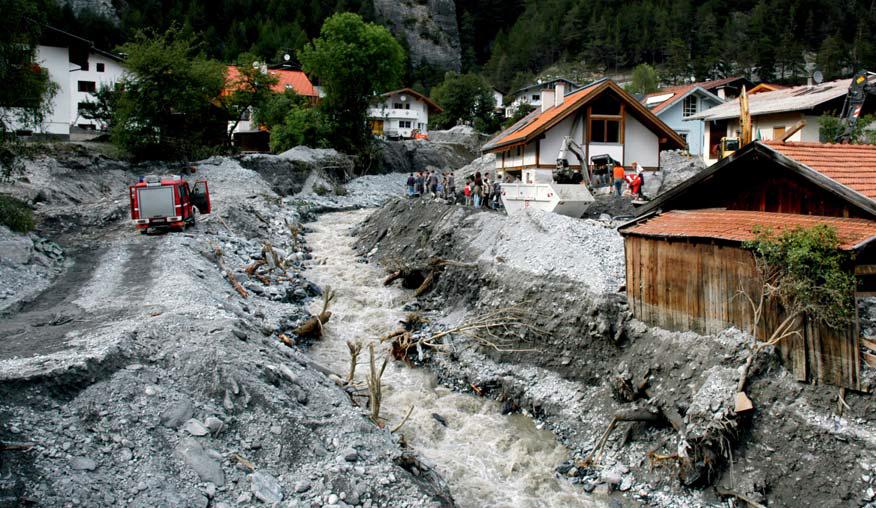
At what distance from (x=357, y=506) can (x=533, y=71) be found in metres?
116

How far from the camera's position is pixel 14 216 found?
73.7 feet

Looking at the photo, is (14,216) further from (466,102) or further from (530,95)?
(530,95)

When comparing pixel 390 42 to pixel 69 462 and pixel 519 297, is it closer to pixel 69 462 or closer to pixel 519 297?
pixel 519 297

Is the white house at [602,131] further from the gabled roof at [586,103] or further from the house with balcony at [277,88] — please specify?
the house with balcony at [277,88]

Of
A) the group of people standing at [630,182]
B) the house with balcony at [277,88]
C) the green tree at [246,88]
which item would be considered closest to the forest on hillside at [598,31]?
the house with balcony at [277,88]

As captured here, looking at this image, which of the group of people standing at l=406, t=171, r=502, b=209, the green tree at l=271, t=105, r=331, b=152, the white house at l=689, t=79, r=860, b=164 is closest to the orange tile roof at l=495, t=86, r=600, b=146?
the group of people standing at l=406, t=171, r=502, b=209

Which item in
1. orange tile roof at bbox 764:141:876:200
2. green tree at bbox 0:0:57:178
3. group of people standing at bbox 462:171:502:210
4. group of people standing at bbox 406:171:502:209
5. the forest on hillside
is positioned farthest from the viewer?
the forest on hillside

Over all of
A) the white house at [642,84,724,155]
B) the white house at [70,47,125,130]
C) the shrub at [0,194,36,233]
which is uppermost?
the white house at [70,47,125,130]

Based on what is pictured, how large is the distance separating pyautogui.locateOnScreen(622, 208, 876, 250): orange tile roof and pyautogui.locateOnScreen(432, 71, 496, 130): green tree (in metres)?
63.1

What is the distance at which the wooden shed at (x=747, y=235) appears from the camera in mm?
12117

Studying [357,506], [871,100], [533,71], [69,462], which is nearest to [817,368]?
[357,506]

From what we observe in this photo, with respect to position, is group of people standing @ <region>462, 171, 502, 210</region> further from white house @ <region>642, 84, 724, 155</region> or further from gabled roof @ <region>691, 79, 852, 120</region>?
white house @ <region>642, 84, 724, 155</region>

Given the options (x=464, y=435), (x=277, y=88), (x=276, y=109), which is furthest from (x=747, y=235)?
(x=277, y=88)

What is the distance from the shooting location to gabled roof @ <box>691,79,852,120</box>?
32688mm
